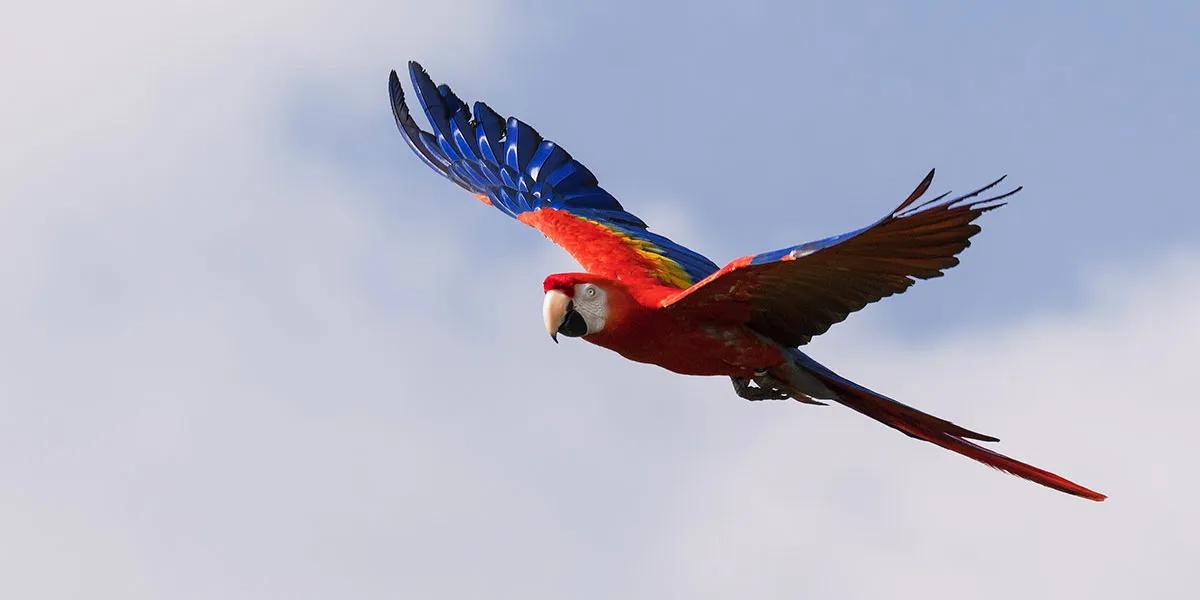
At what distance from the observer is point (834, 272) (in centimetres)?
630

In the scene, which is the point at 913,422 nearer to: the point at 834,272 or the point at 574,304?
the point at 834,272

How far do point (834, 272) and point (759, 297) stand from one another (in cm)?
39

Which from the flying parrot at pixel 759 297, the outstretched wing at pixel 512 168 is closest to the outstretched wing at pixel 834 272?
the flying parrot at pixel 759 297

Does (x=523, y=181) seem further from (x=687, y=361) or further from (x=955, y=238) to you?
(x=955, y=238)

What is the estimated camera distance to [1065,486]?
21.9ft

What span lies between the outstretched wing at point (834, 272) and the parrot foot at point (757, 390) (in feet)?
0.82

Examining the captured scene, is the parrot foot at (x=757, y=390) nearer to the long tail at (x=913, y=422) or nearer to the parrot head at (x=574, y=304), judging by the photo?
the long tail at (x=913, y=422)

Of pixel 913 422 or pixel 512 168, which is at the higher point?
pixel 512 168

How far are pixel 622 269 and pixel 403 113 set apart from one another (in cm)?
231

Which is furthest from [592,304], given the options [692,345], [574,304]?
[692,345]

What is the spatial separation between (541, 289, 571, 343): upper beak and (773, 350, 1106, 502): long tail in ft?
3.14

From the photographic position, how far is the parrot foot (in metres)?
7.03

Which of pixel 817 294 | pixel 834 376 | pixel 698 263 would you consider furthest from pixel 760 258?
pixel 698 263

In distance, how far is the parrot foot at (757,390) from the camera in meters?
7.03
